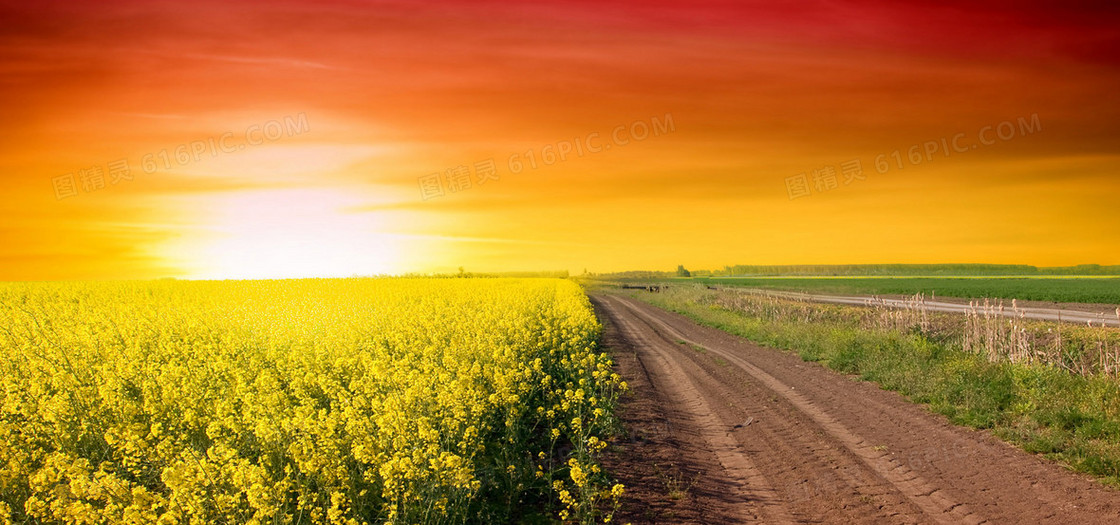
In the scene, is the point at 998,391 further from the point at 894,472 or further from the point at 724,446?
the point at 724,446

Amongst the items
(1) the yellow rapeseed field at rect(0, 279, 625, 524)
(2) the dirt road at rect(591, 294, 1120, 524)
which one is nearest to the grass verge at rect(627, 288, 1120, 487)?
(2) the dirt road at rect(591, 294, 1120, 524)

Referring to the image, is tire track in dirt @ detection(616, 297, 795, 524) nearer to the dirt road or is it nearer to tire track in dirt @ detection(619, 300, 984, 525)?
the dirt road

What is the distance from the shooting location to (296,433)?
23.6ft

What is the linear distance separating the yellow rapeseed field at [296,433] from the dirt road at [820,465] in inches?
37.5

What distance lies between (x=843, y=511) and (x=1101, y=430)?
590 cm

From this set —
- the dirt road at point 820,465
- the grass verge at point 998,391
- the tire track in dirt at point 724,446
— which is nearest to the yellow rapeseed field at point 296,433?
the dirt road at point 820,465

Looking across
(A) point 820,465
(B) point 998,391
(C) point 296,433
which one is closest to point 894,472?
(A) point 820,465

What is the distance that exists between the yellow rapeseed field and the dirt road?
95cm

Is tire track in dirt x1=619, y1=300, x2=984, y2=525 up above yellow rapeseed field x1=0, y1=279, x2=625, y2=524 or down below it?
below

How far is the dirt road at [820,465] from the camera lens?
25.1 feet

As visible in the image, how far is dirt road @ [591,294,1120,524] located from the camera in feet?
25.1

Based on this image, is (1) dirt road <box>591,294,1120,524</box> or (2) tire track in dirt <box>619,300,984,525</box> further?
(1) dirt road <box>591,294,1120,524</box>

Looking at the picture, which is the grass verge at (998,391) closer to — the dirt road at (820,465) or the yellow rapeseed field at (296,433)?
the dirt road at (820,465)

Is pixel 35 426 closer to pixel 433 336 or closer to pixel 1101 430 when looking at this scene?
pixel 433 336
